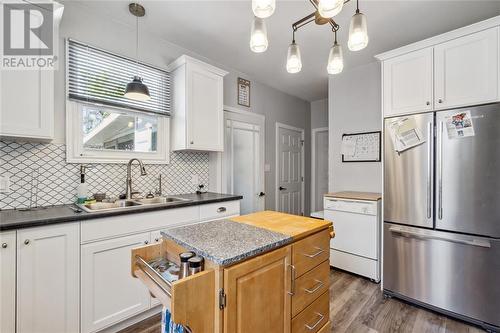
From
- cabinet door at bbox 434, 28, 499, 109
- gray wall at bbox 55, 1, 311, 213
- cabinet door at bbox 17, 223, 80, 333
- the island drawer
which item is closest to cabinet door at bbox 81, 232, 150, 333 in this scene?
cabinet door at bbox 17, 223, 80, 333

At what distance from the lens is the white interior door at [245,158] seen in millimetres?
3369

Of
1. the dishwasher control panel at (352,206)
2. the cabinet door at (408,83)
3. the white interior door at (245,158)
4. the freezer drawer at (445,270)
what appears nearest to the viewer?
the freezer drawer at (445,270)

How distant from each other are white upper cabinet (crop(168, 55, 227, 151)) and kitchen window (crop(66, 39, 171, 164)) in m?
0.14

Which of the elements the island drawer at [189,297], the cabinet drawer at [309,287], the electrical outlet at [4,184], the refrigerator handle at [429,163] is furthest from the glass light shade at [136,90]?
the refrigerator handle at [429,163]

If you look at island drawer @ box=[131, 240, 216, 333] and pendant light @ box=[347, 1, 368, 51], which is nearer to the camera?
island drawer @ box=[131, 240, 216, 333]

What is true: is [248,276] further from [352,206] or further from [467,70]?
[467,70]

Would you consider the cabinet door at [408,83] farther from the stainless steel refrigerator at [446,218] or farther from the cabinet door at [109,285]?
the cabinet door at [109,285]

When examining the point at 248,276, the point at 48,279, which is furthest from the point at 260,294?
the point at 48,279

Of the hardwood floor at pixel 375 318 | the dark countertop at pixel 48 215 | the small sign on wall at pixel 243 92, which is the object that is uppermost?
the small sign on wall at pixel 243 92

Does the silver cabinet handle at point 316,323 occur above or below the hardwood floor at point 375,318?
above

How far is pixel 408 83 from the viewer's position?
226 cm

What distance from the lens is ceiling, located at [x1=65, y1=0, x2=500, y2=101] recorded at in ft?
6.75

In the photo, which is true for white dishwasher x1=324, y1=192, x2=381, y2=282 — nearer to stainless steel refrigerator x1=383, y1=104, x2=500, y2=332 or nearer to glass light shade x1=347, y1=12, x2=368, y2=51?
stainless steel refrigerator x1=383, y1=104, x2=500, y2=332

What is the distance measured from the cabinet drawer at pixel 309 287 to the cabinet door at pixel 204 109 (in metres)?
1.75
